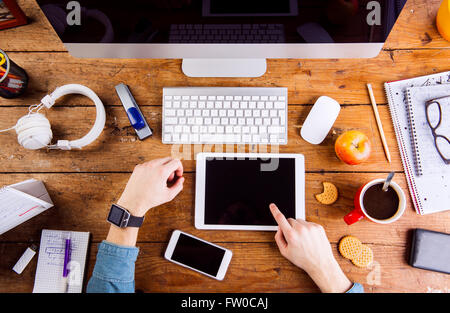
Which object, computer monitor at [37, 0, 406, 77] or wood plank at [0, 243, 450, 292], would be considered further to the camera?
wood plank at [0, 243, 450, 292]

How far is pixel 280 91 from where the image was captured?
2.77 feet

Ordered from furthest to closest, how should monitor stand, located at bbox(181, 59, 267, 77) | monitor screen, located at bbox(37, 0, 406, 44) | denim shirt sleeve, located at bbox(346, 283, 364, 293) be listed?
monitor stand, located at bbox(181, 59, 267, 77) → denim shirt sleeve, located at bbox(346, 283, 364, 293) → monitor screen, located at bbox(37, 0, 406, 44)

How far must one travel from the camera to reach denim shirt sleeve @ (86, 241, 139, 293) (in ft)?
2.46

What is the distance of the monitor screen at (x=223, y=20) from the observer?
2.16 feet

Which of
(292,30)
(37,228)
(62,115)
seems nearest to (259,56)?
(292,30)

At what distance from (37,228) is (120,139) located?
1.13ft

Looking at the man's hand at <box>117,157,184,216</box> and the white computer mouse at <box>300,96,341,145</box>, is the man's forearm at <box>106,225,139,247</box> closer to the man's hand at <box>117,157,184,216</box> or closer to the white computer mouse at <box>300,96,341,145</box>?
the man's hand at <box>117,157,184,216</box>

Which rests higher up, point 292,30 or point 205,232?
point 292,30

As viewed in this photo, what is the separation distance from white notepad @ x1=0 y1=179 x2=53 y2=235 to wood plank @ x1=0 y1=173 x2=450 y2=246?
4cm

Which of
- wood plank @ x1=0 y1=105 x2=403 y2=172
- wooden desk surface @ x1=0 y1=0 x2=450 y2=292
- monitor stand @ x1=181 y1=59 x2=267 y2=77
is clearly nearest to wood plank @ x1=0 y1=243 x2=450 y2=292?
wooden desk surface @ x1=0 y1=0 x2=450 y2=292

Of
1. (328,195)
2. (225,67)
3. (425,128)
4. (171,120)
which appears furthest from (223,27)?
(425,128)

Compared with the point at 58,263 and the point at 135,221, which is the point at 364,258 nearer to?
the point at 135,221

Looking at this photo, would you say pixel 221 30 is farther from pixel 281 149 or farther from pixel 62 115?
pixel 62 115

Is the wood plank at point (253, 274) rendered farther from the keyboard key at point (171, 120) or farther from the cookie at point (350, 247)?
the keyboard key at point (171, 120)
